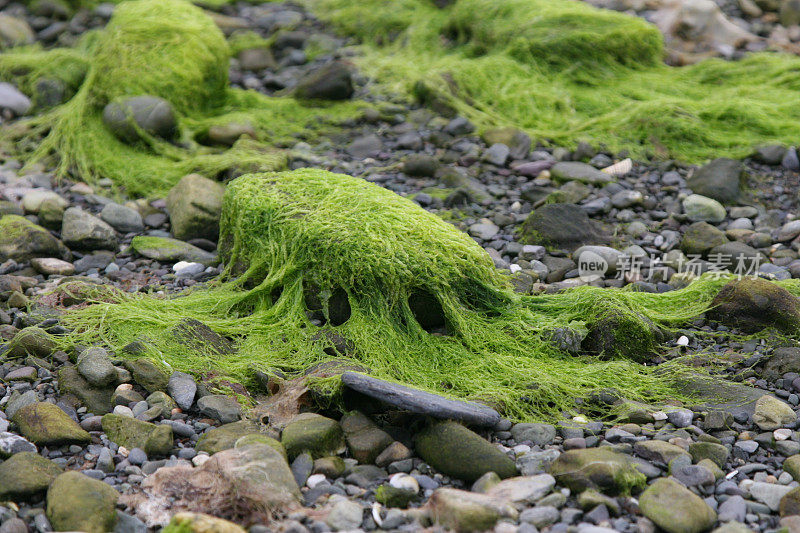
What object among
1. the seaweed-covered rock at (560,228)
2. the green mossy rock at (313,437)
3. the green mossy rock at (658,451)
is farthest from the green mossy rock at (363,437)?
the seaweed-covered rock at (560,228)

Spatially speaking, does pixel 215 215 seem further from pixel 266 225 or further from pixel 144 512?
pixel 144 512

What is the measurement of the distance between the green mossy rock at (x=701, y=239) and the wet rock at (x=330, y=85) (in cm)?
406

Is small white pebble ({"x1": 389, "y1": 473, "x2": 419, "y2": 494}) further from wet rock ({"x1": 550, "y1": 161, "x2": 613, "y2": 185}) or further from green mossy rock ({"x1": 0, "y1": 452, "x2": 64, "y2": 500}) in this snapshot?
wet rock ({"x1": 550, "y1": 161, "x2": 613, "y2": 185})

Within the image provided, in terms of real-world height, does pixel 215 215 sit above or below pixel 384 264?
below

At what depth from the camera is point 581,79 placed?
8938mm

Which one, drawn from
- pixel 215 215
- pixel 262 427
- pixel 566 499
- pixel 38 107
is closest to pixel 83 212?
pixel 215 215

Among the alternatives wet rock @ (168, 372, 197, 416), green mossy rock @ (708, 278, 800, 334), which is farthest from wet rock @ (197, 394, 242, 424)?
green mossy rock @ (708, 278, 800, 334)

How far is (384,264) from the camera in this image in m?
4.92

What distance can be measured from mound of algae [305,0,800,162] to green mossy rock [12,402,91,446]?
529 cm

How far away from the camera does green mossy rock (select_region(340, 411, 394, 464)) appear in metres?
3.90

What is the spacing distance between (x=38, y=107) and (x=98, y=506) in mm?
6287

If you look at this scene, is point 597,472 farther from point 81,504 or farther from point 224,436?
point 81,504

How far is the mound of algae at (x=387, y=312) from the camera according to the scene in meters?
Result: 4.62

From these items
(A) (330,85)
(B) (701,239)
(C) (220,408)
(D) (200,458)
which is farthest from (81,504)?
(A) (330,85)
